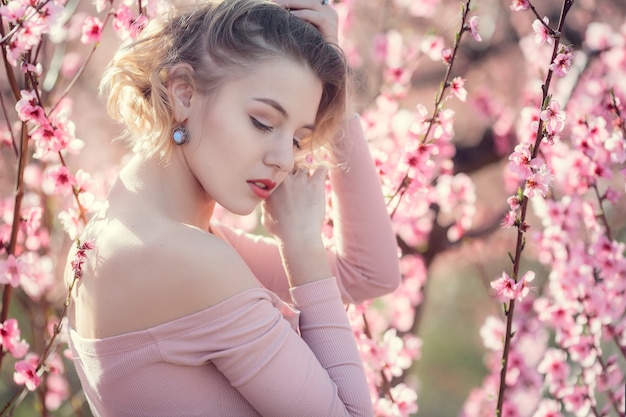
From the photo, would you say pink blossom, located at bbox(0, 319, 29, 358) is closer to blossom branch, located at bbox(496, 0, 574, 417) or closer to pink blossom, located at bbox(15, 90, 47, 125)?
pink blossom, located at bbox(15, 90, 47, 125)

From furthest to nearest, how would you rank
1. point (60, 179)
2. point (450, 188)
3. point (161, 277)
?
point (450, 188) → point (60, 179) → point (161, 277)

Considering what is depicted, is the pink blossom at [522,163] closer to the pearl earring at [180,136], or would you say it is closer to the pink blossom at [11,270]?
the pearl earring at [180,136]

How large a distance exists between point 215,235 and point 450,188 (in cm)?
152

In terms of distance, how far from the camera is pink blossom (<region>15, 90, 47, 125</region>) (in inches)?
69.0

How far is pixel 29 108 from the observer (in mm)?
1771

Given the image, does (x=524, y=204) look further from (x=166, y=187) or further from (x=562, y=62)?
(x=166, y=187)

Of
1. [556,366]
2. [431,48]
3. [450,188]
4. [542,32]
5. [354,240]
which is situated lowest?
[556,366]

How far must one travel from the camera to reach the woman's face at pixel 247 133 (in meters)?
1.59

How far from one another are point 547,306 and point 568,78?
3.08 ft

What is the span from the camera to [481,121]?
470 cm

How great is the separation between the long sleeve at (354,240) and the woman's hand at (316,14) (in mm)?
270

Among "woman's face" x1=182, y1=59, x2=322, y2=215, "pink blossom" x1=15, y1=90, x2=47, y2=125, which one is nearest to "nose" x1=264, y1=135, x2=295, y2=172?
"woman's face" x1=182, y1=59, x2=322, y2=215

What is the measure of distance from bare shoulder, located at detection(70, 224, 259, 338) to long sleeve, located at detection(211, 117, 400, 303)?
530mm

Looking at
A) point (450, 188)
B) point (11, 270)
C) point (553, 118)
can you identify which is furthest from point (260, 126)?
point (450, 188)
